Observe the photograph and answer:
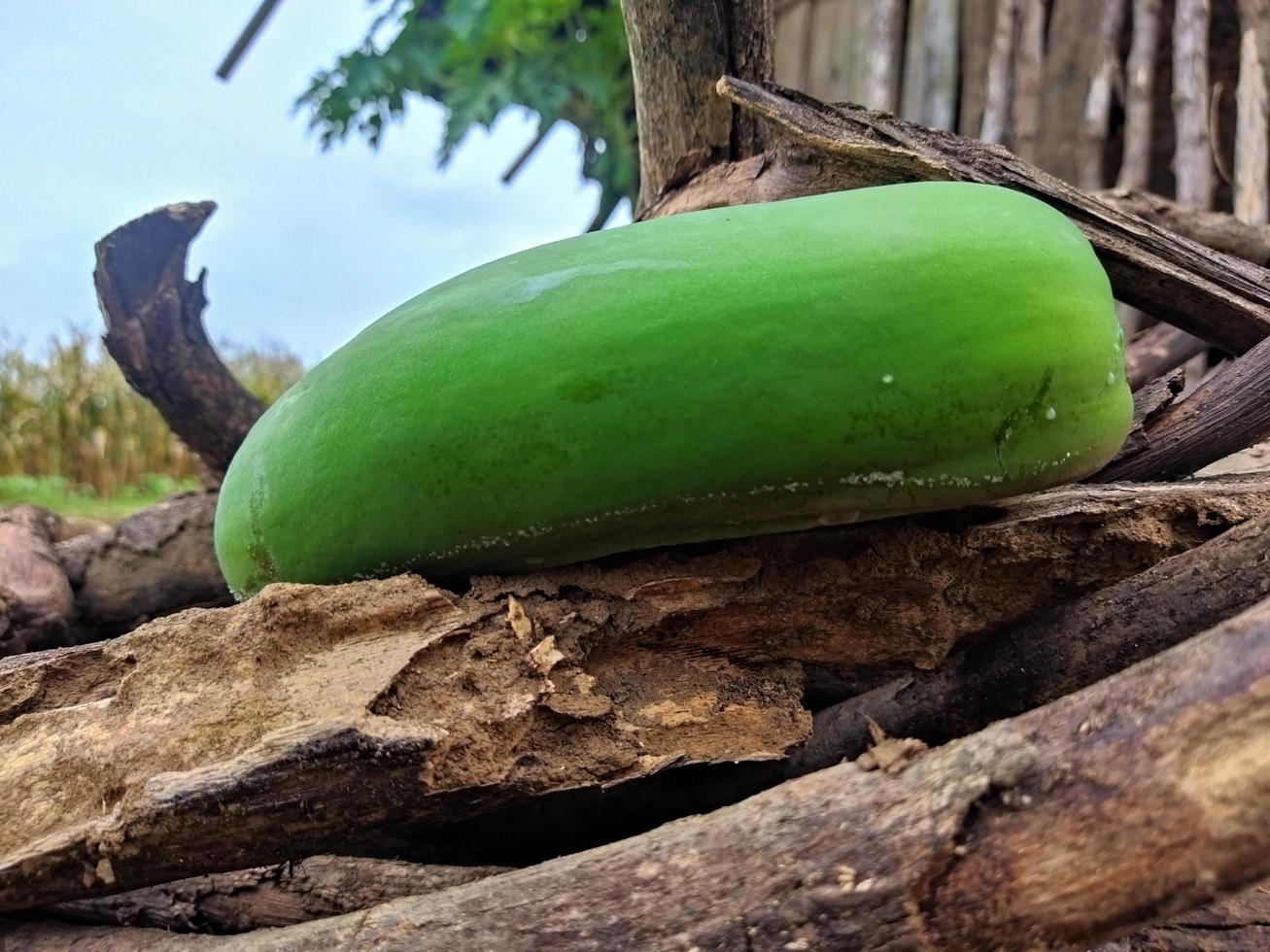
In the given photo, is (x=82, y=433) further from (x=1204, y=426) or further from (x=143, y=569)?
(x=1204, y=426)

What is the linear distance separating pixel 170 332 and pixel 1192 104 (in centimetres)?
304

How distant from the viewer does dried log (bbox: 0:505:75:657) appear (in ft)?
5.63

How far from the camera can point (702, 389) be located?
0.88 meters

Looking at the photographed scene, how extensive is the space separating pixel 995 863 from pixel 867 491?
36 cm

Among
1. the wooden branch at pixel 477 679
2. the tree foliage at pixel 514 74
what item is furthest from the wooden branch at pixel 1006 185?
the tree foliage at pixel 514 74

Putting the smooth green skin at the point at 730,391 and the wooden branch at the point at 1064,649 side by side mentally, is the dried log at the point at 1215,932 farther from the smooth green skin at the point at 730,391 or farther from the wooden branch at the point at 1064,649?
the smooth green skin at the point at 730,391

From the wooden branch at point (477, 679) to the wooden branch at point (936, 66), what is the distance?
2.87 meters

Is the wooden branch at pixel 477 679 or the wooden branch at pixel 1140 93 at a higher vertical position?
the wooden branch at pixel 1140 93

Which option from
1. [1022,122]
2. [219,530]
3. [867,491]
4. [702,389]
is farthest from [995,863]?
[1022,122]

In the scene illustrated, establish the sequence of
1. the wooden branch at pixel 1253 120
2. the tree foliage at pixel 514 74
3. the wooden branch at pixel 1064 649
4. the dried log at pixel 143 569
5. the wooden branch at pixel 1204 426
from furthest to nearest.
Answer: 1. the tree foliage at pixel 514 74
2. the wooden branch at pixel 1253 120
3. the dried log at pixel 143 569
4. the wooden branch at pixel 1204 426
5. the wooden branch at pixel 1064 649

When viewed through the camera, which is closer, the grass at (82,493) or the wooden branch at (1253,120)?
the wooden branch at (1253,120)

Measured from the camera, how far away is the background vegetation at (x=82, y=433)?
695cm

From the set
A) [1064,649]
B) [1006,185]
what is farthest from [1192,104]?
[1064,649]

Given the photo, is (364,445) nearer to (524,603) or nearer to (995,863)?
(524,603)
